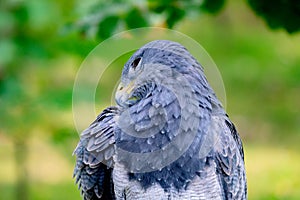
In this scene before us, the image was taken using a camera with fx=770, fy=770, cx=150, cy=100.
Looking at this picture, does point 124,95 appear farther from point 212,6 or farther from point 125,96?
point 212,6

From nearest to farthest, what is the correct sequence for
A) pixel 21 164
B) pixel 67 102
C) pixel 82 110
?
pixel 82 110 < pixel 67 102 < pixel 21 164

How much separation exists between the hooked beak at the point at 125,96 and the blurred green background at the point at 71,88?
1.19 metres

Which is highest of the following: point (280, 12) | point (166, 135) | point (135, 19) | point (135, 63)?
point (135, 19)

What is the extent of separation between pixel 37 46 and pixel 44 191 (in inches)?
96.4

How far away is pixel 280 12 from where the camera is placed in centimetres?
429

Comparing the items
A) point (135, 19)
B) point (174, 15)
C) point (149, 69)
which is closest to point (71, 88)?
point (135, 19)

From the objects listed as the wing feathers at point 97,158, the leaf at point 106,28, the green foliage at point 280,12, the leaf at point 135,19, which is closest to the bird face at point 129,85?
the wing feathers at point 97,158

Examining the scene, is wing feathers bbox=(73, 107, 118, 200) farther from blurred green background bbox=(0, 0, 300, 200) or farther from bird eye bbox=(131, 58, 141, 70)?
blurred green background bbox=(0, 0, 300, 200)

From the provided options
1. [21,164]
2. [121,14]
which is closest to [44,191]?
[21,164]

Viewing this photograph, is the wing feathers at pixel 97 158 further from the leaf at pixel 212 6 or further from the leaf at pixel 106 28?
the leaf at pixel 212 6

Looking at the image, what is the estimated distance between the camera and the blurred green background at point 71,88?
5691mm

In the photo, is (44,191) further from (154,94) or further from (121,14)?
(154,94)

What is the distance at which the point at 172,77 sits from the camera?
316 centimetres

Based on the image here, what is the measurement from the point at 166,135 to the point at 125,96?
243 mm
